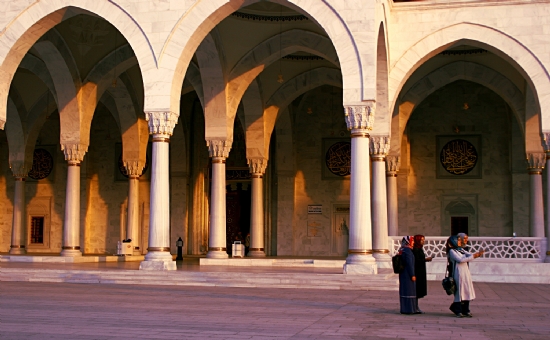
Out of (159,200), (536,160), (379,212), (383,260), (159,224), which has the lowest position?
(383,260)

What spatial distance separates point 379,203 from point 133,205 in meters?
7.44

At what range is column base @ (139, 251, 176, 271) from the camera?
1196cm

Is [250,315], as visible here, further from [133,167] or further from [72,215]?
[133,167]

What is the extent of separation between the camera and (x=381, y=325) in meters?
6.14

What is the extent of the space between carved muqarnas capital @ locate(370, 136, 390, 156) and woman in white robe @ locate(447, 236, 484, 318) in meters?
7.05

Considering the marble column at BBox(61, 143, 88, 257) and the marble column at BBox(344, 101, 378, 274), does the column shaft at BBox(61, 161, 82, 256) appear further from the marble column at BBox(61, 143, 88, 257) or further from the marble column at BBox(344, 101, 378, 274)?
the marble column at BBox(344, 101, 378, 274)

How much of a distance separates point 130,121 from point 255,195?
13.1ft

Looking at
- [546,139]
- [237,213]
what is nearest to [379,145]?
[546,139]

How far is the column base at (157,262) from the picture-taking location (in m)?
12.0

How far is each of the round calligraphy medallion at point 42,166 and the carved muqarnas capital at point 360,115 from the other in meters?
13.9

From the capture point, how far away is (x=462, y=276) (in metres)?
7.07

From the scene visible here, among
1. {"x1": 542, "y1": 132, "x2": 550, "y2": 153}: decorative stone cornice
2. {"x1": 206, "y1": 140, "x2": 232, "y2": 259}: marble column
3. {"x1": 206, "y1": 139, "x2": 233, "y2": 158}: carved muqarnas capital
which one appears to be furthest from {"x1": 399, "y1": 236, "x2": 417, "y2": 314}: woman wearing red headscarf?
{"x1": 206, "y1": 139, "x2": 233, "y2": 158}: carved muqarnas capital

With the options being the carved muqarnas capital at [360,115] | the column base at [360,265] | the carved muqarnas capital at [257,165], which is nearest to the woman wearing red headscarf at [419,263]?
the column base at [360,265]

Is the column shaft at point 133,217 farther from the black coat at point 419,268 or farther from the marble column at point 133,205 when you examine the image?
the black coat at point 419,268
